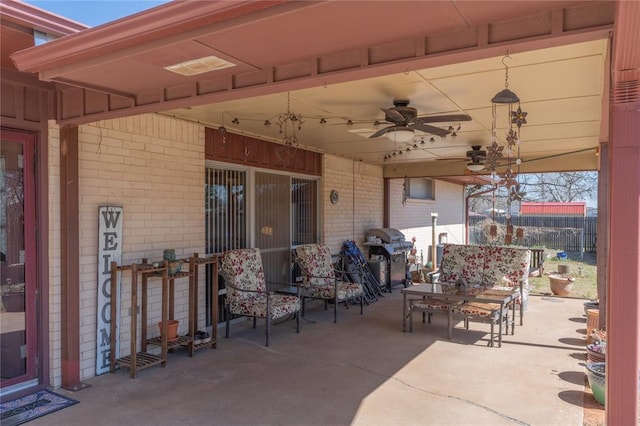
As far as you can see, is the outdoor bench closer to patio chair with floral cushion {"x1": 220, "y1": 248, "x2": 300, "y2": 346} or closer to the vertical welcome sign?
patio chair with floral cushion {"x1": 220, "y1": 248, "x2": 300, "y2": 346}

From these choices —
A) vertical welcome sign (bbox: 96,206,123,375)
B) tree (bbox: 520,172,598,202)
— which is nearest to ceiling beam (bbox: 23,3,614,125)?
vertical welcome sign (bbox: 96,206,123,375)

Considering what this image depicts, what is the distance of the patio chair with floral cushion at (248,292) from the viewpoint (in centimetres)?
503

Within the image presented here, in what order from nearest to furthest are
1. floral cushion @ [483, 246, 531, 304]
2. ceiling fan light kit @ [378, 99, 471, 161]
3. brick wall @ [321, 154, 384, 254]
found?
ceiling fan light kit @ [378, 99, 471, 161] < floral cushion @ [483, 246, 531, 304] < brick wall @ [321, 154, 384, 254]

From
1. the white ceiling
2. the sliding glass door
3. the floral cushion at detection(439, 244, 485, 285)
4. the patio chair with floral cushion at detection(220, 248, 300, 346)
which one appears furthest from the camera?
the floral cushion at detection(439, 244, 485, 285)

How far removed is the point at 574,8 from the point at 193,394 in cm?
356

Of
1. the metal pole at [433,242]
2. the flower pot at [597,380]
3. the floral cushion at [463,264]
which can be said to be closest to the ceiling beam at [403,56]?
the flower pot at [597,380]

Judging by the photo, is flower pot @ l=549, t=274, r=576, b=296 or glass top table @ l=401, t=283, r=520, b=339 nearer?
glass top table @ l=401, t=283, r=520, b=339

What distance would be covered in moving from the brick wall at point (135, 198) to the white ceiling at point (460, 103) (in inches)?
15.7

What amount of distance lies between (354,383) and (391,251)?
4.70m

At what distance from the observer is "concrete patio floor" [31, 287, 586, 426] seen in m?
3.18

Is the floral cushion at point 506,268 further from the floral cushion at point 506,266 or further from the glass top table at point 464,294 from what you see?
the glass top table at point 464,294

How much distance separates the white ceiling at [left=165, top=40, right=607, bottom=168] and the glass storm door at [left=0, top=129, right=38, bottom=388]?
4.95ft

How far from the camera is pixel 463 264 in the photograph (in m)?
6.46

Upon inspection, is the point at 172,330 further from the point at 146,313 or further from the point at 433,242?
the point at 433,242
